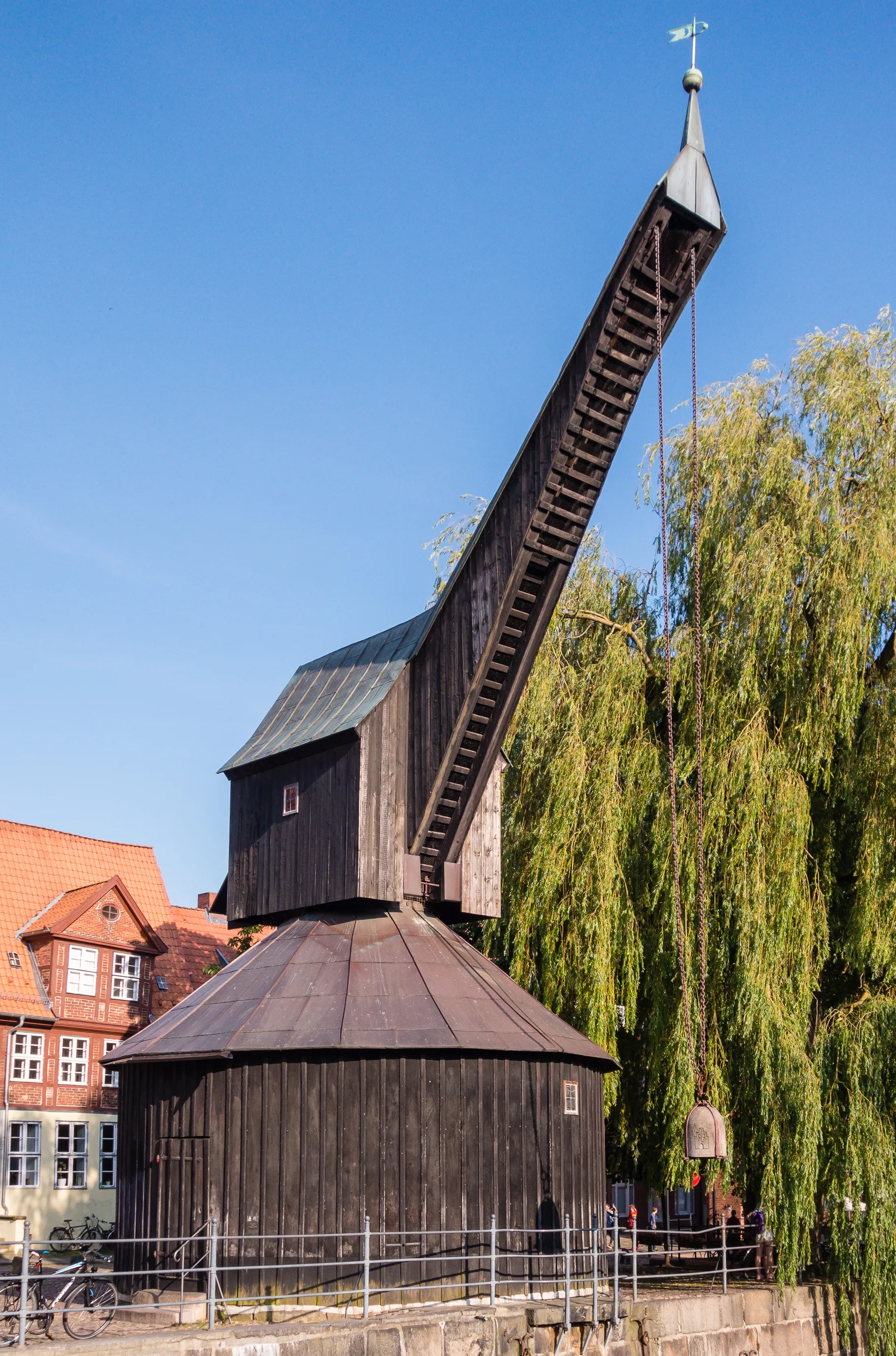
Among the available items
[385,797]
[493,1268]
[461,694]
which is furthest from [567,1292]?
[461,694]

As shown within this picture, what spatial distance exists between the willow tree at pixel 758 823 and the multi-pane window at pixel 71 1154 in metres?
11.8

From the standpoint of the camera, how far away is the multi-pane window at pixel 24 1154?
26047 mm

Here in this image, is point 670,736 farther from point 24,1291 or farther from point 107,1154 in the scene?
point 107,1154

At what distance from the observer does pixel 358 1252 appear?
568 inches

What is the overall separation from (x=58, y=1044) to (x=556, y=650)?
45.7 ft

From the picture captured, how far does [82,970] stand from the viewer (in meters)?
28.5

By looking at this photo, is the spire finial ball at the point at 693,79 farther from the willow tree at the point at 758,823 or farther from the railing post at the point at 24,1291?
the railing post at the point at 24,1291

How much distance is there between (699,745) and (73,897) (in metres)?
17.3

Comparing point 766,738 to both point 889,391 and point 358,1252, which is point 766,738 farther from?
point 358,1252

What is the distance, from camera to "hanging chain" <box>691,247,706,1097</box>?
15062 mm

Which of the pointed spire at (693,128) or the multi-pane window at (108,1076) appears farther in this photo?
the multi-pane window at (108,1076)

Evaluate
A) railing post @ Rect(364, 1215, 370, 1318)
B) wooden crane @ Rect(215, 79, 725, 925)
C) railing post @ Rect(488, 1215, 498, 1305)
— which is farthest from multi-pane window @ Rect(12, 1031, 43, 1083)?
railing post @ Rect(364, 1215, 370, 1318)

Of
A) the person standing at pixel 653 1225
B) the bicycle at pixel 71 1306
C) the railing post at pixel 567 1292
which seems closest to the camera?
the bicycle at pixel 71 1306

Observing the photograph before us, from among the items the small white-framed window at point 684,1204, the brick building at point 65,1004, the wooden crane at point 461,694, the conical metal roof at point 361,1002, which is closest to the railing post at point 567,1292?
the conical metal roof at point 361,1002
